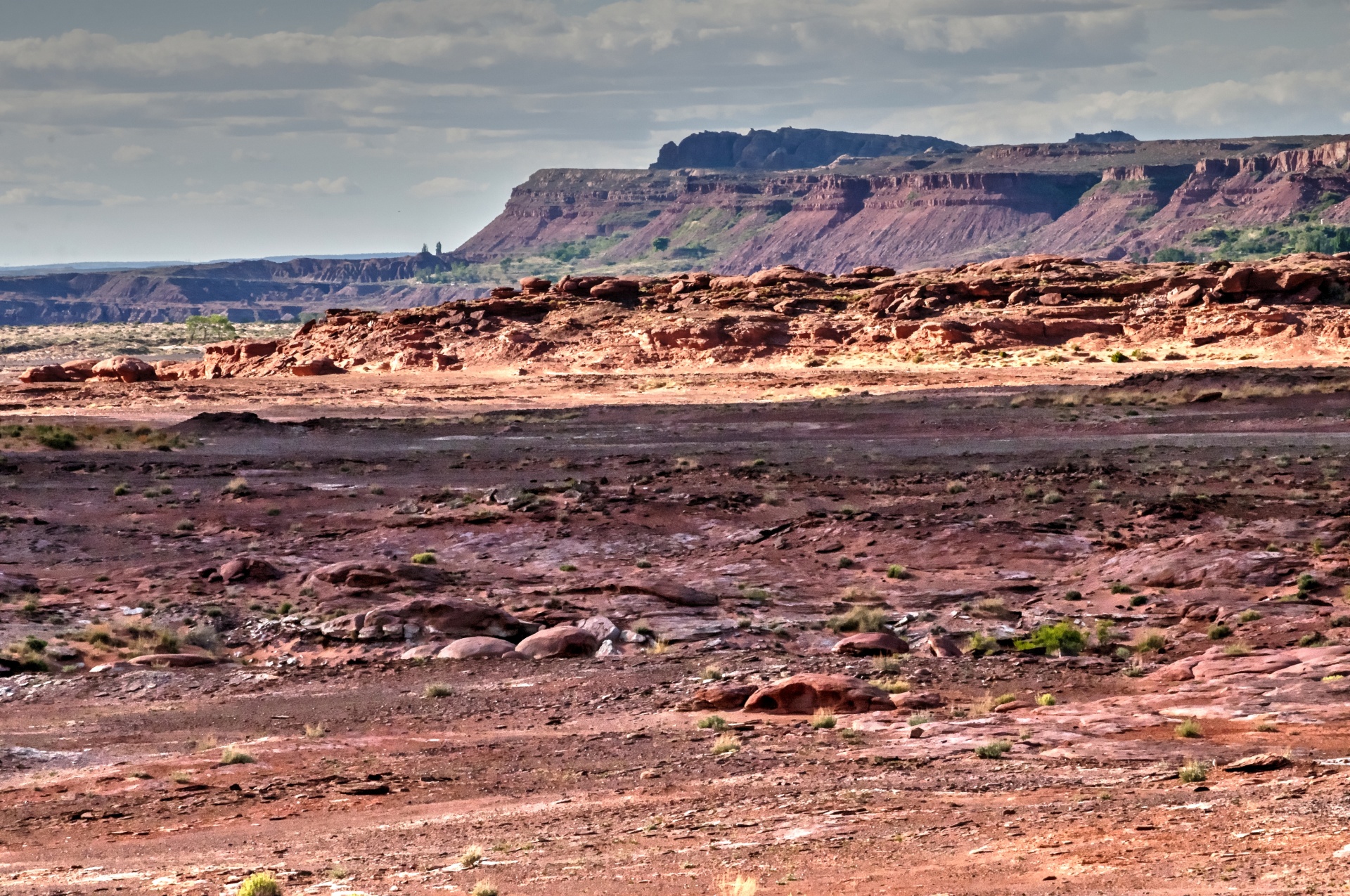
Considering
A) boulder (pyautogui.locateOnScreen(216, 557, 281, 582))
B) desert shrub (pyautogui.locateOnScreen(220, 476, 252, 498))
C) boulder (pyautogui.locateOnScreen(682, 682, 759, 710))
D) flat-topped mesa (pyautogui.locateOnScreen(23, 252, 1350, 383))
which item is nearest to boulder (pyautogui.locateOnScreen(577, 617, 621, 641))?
boulder (pyautogui.locateOnScreen(682, 682, 759, 710))

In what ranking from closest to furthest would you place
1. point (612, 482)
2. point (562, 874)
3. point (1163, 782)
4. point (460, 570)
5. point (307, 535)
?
1. point (562, 874)
2. point (1163, 782)
3. point (460, 570)
4. point (307, 535)
5. point (612, 482)

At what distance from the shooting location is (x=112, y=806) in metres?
11.5

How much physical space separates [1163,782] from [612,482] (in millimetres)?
20481

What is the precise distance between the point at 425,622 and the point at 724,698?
17.3ft

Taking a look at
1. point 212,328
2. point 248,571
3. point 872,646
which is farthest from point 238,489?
point 212,328

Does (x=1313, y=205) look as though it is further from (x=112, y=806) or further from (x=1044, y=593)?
(x=112, y=806)

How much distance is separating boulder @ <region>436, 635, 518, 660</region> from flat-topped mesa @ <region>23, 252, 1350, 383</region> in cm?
4681

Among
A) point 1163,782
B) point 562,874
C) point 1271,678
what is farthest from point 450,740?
point 1271,678

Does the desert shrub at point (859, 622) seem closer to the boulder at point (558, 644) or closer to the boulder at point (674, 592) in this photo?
the boulder at point (674, 592)

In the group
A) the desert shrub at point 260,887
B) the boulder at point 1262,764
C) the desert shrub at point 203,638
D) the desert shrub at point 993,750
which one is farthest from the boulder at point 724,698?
the desert shrub at point 203,638

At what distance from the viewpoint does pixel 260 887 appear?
8172mm

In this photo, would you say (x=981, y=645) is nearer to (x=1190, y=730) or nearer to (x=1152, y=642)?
(x=1152, y=642)

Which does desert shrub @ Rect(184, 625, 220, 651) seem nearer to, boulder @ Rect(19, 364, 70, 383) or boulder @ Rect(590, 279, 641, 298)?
boulder @ Rect(19, 364, 70, 383)

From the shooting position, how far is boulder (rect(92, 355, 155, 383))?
69.1 metres
